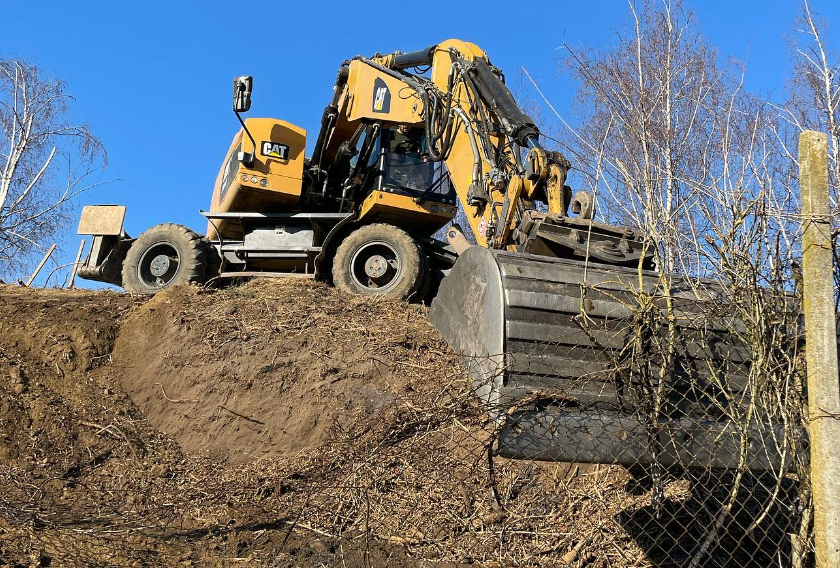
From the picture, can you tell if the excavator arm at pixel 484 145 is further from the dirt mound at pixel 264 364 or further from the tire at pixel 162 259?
the tire at pixel 162 259

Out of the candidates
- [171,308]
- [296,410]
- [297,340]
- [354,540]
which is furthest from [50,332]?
[354,540]

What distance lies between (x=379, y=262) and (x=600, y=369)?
598 centimetres

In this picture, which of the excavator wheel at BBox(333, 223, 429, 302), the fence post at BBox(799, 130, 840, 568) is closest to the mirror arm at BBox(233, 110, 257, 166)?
the excavator wheel at BBox(333, 223, 429, 302)

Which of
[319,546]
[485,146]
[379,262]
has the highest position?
[485,146]

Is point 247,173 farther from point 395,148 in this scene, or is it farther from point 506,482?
point 506,482

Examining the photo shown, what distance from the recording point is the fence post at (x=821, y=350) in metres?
2.55

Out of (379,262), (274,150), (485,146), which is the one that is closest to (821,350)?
(485,146)

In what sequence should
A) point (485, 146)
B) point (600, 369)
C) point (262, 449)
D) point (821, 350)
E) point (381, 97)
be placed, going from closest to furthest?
point (821, 350) < point (600, 369) < point (262, 449) < point (485, 146) < point (381, 97)

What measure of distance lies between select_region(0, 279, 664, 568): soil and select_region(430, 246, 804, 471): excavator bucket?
28cm

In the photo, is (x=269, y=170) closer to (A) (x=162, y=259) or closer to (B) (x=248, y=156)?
(B) (x=248, y=156)

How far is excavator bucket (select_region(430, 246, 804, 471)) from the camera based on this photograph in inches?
128

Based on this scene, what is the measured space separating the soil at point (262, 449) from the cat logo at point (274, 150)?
2.26 meters

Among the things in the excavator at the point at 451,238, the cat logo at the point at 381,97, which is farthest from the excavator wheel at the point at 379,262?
the cat logo at the point at 381,97

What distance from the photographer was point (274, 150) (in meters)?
10.3
